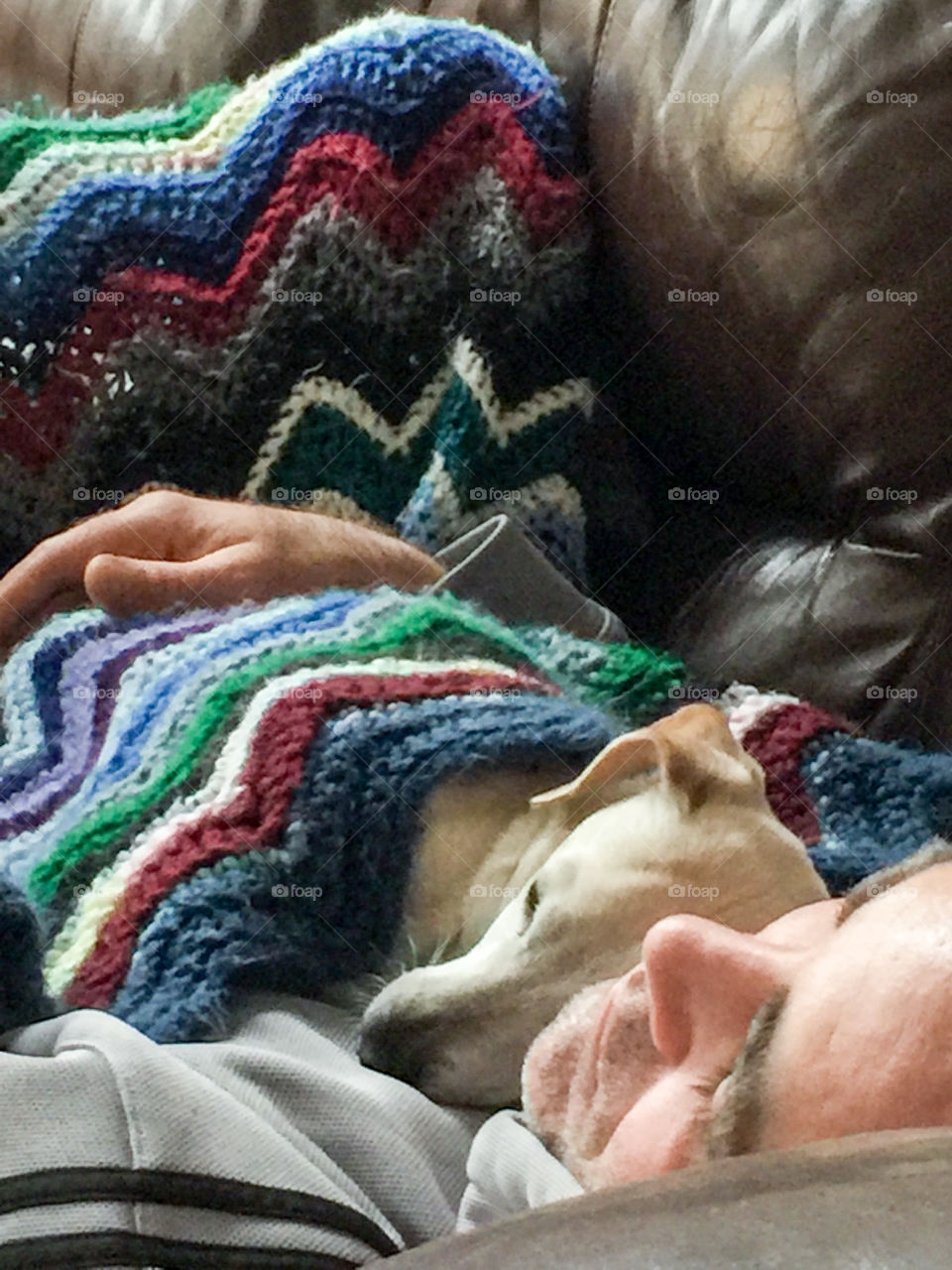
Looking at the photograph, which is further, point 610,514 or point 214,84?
point 214,84

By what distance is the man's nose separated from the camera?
43 cm

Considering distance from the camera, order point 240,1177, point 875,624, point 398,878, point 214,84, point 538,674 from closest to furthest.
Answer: point 240,1177 < point 398,878 < point 538,674 < point 875,624 < point 214,84

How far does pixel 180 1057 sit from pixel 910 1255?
346 millimetres

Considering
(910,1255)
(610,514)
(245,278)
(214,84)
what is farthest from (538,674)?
(214,84)

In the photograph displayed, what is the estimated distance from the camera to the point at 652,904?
22.7 inches

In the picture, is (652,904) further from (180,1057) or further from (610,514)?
(610,514)

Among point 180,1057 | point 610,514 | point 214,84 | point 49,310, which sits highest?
point 214,84
